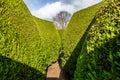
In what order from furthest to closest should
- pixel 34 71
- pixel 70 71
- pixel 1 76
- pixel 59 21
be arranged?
pixel 59 21 → pixel 70 71 → pixel 34 71 → pixel 1 76

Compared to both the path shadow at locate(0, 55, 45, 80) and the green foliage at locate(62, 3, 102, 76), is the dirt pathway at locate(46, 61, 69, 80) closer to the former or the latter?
the green foliage at locate(62, 3, 102, 76)

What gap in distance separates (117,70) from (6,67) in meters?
3.54

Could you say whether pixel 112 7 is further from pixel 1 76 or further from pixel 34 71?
pixel 34 71

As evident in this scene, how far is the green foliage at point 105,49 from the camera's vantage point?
339cm

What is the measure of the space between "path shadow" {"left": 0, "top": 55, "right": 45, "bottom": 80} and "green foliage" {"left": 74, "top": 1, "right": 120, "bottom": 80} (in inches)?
83.8

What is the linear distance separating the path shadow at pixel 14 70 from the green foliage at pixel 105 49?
2128 mm

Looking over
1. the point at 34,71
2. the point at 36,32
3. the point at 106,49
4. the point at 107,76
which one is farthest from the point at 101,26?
the point at 36,32

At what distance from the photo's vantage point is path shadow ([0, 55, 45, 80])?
6.01m

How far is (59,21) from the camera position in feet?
234

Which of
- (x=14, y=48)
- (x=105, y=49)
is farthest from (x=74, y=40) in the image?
(x=105, y=49)

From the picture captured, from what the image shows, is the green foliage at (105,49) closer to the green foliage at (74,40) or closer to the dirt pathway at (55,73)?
the green foliage at (74,40)

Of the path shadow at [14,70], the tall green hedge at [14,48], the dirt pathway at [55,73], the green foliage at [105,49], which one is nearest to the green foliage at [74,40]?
the dirt pathway at [55,73]

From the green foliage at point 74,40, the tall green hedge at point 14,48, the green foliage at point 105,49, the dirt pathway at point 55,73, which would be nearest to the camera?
the green foliage at point 105,49

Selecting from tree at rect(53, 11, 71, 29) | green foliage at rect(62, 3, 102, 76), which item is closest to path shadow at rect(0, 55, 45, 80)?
green foliage at rect(62, 3, 102, 76)
